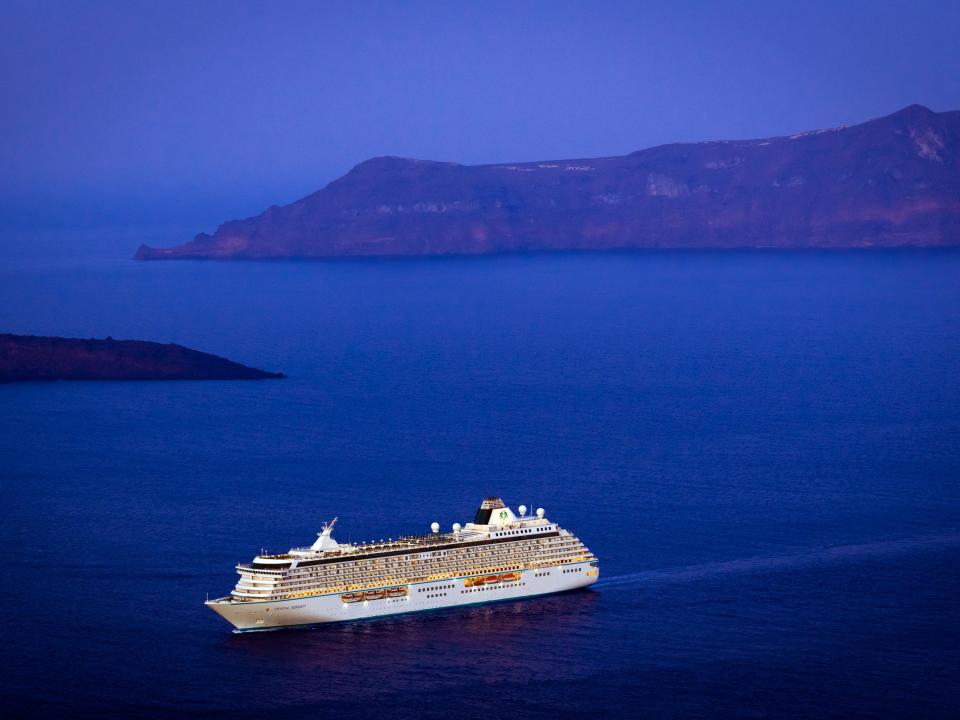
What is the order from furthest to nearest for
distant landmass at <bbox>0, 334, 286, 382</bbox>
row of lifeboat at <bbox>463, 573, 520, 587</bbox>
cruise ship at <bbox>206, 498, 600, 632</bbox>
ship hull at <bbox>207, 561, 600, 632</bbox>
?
distant landmass at <bbox>0, 334, 286, 382</bbox> < row of lifeboat at <bbox>463, 573, 520, 587</bbox> < cruise ship at <bbox>206, 498, 600, 632</bbox> < ship hull at <bbox>207, 561, 600, 632</bbox>

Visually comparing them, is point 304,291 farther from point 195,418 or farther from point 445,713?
point 445,713

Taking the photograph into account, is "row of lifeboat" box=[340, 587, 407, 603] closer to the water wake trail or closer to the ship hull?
the ship hull

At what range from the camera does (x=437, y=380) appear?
10238 cm

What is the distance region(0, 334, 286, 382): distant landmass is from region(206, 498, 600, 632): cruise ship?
52.6 meters

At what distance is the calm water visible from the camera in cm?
4697

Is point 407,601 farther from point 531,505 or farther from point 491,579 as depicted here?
point 531,505

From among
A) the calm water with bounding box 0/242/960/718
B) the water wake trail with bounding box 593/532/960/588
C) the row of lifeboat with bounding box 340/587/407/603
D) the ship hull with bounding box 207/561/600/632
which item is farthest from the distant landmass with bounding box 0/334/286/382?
the row of lifeboat with bounding box 340/587/407/603

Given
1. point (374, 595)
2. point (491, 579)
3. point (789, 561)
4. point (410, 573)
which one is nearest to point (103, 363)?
point (491, 579)

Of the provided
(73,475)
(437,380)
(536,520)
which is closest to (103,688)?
(536,520)

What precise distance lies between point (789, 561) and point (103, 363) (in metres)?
58.5

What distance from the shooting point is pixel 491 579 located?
53938 mm

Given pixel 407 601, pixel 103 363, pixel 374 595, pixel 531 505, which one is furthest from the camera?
pixel 103 363

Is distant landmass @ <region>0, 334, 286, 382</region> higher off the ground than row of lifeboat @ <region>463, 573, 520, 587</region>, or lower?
higher

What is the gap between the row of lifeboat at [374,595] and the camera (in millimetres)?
51966
